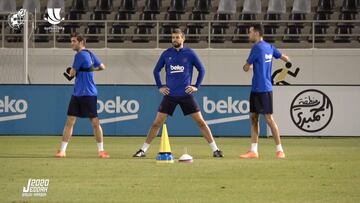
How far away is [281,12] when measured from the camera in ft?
106

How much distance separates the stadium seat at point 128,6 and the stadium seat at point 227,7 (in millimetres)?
3010

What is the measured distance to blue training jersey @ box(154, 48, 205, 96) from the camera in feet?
51.6

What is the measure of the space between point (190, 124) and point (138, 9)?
33.4 ft

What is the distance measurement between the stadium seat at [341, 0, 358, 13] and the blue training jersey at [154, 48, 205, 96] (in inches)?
687

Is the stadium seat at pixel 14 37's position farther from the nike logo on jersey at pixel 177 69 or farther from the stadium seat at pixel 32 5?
the nike logo on jersey at pixel 177 69

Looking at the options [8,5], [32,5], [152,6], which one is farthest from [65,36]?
[152,6]

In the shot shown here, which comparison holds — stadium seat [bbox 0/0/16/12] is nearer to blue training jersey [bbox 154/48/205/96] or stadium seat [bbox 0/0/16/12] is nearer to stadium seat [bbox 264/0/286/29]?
stadium seat [bbox 264/0/286/29]

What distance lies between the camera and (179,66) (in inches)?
620

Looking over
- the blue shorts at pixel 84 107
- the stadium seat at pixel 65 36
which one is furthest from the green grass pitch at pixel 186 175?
the stadium seat at pixel 65 36

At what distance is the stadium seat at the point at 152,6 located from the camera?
32.8m

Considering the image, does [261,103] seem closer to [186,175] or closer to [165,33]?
[186,175]

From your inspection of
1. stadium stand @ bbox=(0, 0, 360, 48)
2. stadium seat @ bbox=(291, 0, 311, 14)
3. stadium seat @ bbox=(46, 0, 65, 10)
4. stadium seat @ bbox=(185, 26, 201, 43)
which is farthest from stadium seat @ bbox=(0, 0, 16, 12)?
stadium seat @ bbox=(291, 0, 311, 14)

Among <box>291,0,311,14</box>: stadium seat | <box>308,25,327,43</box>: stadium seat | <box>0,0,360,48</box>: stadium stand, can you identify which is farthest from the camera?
<box>291,0,311,14</box>: stadium seat

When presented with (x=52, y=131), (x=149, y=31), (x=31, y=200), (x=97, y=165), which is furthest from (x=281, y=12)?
(x=31, y=200)
